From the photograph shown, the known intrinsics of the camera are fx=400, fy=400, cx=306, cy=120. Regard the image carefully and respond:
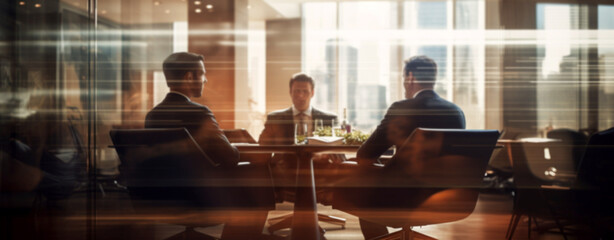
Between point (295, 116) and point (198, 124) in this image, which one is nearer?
point (198, 124)

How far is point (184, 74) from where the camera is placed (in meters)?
1.95

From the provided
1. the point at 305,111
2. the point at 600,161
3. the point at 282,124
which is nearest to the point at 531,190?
the point at 600,161

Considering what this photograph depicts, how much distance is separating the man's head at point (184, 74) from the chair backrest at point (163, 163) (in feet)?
1.12

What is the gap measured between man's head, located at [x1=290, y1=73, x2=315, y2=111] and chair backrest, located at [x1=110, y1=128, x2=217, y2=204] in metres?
1.34

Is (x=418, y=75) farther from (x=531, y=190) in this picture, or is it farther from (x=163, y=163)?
(x=163, y=163)

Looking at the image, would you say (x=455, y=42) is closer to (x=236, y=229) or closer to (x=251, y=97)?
(x=251, y=97)

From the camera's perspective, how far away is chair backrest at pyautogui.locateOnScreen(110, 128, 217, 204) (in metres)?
1.64

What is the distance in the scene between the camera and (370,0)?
4625 mm

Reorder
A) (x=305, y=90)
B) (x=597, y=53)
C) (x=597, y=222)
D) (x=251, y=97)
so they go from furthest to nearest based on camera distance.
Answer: (x=251, y=97) → (x=305, y=90) → (x=597, y=53) → (x=597, y=222)

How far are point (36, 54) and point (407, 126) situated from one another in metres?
1.92

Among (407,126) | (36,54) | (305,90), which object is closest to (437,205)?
(407,126)

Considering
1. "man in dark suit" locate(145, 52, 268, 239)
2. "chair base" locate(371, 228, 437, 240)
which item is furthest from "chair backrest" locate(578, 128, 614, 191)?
"man in dark suit" locate(145, 52, 268, 239)

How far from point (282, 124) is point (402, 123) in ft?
4.28

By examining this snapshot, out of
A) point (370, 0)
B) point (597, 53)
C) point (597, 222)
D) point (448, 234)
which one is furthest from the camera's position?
point (370, 0)
